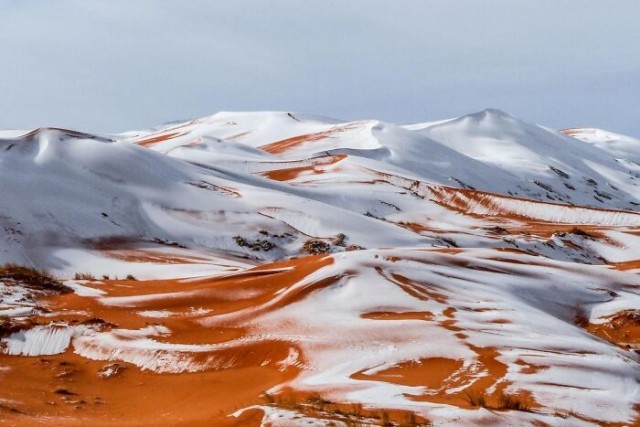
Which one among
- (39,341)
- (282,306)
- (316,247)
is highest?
(282,306)

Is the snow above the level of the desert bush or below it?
above

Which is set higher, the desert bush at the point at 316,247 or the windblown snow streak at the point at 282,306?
the windblown snow streak at the point at 282,306

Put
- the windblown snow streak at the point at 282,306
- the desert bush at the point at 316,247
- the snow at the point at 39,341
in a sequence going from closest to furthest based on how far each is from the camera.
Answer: the windblown snow streak at the point at 282,306, the snow at the point at 39,341, the desert bush at the point at 316,247

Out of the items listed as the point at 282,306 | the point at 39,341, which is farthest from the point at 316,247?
the point at 39,341

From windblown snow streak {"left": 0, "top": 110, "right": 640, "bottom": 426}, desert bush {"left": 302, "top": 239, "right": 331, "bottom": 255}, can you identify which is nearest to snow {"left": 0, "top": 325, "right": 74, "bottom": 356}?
windblown snow streak {"left": 0, "top": 110, "right": 640, "bottom": 426}

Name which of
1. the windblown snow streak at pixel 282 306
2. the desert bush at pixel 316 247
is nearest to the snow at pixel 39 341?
the windblown snow streak at pixel 282 306

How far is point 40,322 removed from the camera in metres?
11.5

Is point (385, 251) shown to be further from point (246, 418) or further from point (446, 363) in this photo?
point (246, 418)

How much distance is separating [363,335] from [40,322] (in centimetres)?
453

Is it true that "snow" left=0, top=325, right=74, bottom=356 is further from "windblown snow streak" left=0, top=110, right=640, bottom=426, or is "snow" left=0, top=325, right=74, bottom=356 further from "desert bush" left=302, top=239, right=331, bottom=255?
"desert bush" left=302, top=239, right=331, bottom=255

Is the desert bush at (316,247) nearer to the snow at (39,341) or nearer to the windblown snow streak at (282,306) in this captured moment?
the windblown snow streak at (282,306)

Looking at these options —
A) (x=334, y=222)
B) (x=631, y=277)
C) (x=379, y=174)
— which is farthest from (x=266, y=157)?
(x=631, y=277)

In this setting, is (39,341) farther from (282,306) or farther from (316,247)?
(316,247)

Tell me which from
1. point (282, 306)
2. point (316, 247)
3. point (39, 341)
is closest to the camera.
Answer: point (39, 341)
